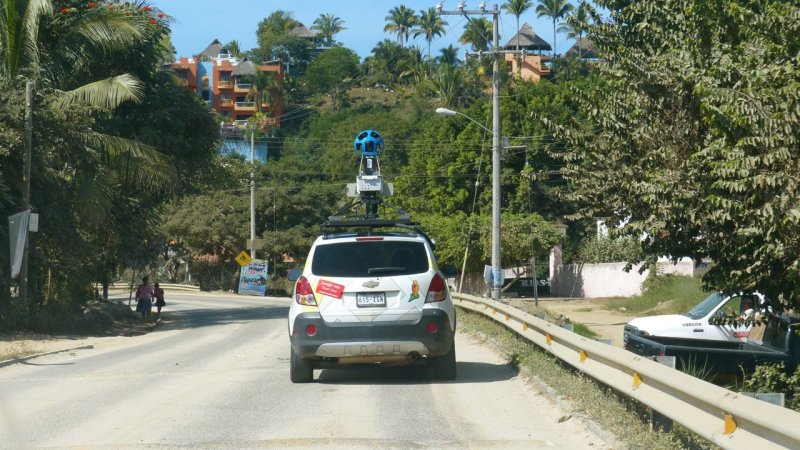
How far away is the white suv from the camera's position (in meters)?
11.8

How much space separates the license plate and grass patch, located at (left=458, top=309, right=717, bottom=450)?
2.08 metres

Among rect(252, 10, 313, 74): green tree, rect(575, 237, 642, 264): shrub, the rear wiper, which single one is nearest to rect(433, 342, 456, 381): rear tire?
the rear wiper

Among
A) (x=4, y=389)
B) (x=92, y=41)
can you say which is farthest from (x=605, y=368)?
(x=92, y=41)

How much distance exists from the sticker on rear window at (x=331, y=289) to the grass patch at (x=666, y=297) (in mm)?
19583

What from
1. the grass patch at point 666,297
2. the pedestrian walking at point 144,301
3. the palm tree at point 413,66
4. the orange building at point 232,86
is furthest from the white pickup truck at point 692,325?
the orange building at point 232,86

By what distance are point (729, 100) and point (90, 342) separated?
710 inches

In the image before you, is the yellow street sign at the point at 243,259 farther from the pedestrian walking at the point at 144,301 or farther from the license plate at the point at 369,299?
the license plate at the point at 369,299

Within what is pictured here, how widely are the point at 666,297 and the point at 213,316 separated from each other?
16.1 meters

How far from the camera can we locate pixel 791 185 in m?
8.46

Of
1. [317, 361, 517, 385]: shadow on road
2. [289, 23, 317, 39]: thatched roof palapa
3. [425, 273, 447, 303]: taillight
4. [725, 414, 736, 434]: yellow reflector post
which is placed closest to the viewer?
[725, 414, 736, 434]: yellow reflector post

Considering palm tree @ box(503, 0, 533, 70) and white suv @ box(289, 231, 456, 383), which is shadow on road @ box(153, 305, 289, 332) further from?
palm tree @ box(503, 0, 533, 70)

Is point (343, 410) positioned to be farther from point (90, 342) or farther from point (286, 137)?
point (286, 137)

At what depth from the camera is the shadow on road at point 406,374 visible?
506 inches

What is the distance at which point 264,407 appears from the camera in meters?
10.5
